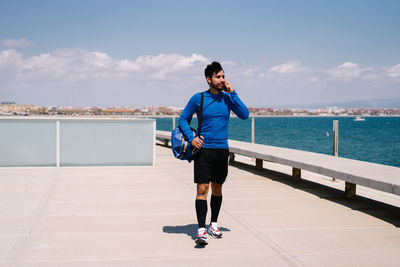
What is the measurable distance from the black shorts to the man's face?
1.98 ft

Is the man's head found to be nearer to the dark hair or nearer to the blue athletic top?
the dark hair

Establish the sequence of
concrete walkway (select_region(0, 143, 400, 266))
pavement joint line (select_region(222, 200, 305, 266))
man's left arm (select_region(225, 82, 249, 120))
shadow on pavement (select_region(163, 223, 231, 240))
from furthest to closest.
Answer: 1. shadow on pavement (select_region(163, 223, 231, 240))
2. man's left arm (select_region(225, 82, 249, 120))
3. concrete walkway (select_region(0, 143, 400, 266))
4. pavement joint line (select_region(222, 200, 305, 266))

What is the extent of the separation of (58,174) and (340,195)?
226 inches

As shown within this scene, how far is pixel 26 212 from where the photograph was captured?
6320 millimetres

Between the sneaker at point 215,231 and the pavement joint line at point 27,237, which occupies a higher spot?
the sneaker at point 215,231

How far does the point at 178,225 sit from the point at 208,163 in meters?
1.21

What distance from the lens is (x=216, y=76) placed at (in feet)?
15.8

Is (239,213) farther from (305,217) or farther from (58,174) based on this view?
(58,174)

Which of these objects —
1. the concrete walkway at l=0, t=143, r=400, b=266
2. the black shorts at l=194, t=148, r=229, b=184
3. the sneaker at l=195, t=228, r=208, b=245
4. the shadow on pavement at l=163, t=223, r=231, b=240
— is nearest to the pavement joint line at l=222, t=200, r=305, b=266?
the concrete walkway at l=0, t=143, r=400, b=266

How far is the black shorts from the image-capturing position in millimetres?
4770

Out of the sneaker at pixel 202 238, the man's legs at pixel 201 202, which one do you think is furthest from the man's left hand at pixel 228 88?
the sneaker at pixel 202 238

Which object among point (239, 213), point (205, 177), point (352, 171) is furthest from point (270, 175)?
point (205, 177)

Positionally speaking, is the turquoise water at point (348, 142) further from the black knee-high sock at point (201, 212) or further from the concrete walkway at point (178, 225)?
the black knee-high sock at point (201, 212)

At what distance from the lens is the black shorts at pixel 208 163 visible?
4770 mm
